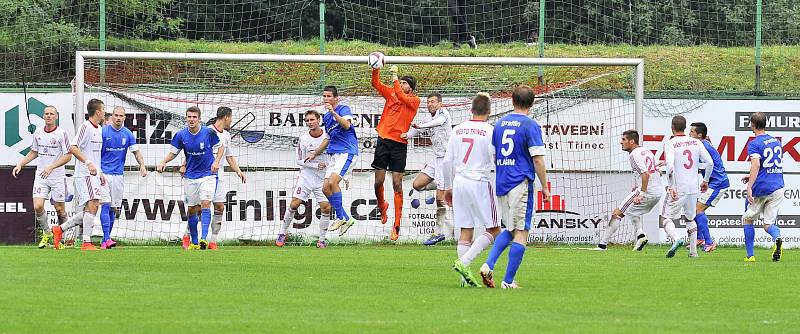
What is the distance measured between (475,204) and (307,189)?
29.9ft

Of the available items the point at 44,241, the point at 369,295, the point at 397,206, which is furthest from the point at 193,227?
the point at 369,295

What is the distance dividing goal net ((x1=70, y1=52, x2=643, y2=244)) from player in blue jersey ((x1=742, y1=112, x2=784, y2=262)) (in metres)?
4.34

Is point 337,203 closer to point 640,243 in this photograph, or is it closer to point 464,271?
point 640,243

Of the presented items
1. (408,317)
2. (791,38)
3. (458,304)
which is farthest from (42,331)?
(791,38)

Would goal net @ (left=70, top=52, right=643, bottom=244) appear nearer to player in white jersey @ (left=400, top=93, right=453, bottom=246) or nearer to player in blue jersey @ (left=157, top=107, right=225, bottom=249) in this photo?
player in white jersey @ (left=400, top=93, right=453, bottom=246)

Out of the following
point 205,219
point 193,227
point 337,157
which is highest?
point 337,157

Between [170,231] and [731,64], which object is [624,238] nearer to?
[731,64]

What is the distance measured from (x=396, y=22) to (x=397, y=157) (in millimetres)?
6925

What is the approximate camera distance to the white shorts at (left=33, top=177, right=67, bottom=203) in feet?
63.8

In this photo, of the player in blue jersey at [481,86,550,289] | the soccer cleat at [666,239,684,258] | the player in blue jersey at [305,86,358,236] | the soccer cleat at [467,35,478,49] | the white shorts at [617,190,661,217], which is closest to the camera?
the player in blue jersey at [481,86,550,289]

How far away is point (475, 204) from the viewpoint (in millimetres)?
12203

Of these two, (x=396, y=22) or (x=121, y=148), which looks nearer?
(x=121, y=148)

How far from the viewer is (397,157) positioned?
20.1m

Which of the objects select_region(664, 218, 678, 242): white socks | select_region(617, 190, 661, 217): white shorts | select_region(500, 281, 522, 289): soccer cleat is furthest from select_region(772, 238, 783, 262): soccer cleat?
select_region(500, 281, 522, 289): soccer cleat
